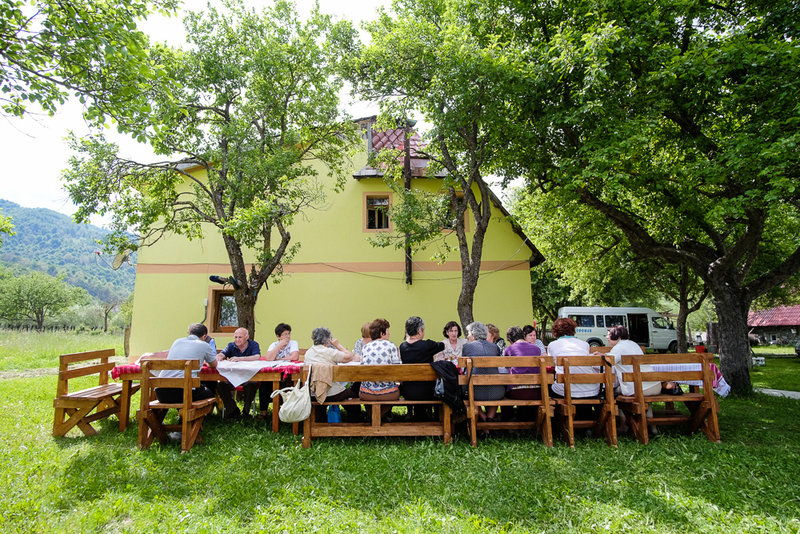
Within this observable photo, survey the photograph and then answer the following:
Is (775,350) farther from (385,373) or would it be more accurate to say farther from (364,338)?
(385,373)

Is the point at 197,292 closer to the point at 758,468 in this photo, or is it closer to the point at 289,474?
the point at 289,474

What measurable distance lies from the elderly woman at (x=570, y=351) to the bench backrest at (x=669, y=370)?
1.36ft

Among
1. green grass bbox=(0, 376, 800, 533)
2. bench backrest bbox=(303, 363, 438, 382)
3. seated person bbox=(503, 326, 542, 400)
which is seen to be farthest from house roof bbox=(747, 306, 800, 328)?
bench backrest bbox=(303, 363, 438, 382)

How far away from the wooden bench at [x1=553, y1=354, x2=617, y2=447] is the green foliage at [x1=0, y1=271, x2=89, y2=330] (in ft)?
212

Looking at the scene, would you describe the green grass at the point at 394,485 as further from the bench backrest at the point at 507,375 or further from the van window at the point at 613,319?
the van window at the point at 613,319

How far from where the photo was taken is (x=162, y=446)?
5020mm

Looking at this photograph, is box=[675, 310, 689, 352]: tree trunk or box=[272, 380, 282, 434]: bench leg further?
box=[675, 310, 689, 352]: tree trunk

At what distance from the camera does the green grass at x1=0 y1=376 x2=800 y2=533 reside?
3234 millimetres

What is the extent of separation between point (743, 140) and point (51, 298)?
66.2 m

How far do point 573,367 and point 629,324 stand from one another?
20.2 m

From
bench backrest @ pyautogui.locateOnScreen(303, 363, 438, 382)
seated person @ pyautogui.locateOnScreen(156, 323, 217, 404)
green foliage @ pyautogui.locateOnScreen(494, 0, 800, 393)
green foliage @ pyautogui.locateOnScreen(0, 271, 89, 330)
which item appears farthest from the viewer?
green foliage @ pyautogui.locateOnScreen(0, 271, 89, 330)

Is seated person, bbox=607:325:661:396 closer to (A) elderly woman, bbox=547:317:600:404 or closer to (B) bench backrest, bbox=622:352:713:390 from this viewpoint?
(B) bench backrest, bbox=622:352:713:390

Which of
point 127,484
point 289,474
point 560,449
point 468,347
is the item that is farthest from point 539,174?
point 127,484

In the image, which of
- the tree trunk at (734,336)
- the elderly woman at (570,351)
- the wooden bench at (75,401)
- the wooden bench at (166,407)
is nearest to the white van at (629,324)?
the tree trunk at (734,336)
